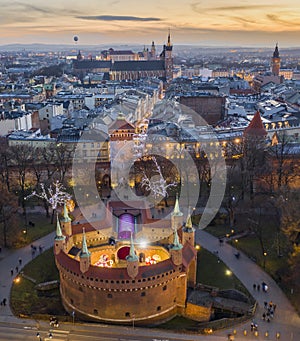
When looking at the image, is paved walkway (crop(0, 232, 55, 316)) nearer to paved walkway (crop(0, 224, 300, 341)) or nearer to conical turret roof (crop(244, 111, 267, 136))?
paved walkway (crop(0, 224, 300, 341))

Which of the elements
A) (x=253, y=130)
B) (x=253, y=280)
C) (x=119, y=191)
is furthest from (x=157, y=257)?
(x=253, y=130)

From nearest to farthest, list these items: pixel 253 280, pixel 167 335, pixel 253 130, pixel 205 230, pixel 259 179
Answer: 1. pixel 167 335
2. pixel 253 280
3. pixel 205 230
4. pixel 259 179
5. pixel 253 130

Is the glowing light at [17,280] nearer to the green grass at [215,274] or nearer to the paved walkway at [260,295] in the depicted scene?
the green grass at [215,274]

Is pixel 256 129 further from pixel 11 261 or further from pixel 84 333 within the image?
pixel 84 333

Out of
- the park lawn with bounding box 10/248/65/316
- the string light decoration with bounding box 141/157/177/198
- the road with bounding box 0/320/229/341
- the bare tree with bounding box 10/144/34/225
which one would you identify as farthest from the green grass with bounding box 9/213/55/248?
the road with bounding box 0/320/229/341

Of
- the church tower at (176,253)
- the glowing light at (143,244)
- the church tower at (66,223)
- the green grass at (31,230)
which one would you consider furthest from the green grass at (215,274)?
the green grass at (31,230)

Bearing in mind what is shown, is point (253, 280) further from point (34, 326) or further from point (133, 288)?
point (34, 326)

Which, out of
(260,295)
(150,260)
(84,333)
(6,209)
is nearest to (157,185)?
(150,260)
